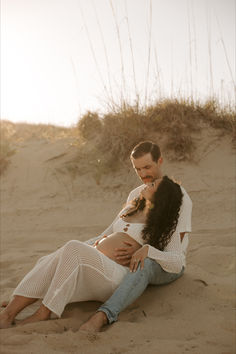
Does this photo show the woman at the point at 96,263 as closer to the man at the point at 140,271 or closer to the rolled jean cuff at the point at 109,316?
the man at the point at 140,271

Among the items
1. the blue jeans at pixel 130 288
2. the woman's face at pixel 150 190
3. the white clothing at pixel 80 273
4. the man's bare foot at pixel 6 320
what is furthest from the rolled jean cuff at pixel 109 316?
the woman's face at pixel 150 190

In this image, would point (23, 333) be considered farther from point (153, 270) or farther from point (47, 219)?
point (47, 219)

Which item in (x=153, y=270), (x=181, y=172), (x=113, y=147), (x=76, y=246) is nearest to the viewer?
(x=76, y=246)

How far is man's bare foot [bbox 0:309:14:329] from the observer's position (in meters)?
2.57

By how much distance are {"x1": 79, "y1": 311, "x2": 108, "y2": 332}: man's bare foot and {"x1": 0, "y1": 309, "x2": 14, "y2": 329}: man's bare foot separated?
497mm

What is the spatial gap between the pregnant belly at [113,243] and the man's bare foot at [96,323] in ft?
1.75

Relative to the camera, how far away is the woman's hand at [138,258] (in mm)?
2762

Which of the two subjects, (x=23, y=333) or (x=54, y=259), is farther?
(x=54, y=259)

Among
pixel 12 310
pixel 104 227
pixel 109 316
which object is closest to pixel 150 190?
pixel 109 316

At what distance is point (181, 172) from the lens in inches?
234

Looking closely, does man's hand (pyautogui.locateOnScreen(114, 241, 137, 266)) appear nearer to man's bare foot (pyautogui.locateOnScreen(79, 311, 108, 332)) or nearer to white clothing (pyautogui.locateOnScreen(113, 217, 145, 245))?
white clothing (pyautogui.locateOnScreen(113, 217, 145, 245))

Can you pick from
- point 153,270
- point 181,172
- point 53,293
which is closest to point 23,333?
point 53,293

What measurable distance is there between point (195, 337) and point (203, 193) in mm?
3317

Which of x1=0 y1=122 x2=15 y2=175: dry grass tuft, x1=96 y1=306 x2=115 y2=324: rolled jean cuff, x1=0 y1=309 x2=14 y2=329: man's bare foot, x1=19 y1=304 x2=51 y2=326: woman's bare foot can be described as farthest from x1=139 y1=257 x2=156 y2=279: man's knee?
x1=0 y1=122 x2=15 y2=175: dry grass tuft
